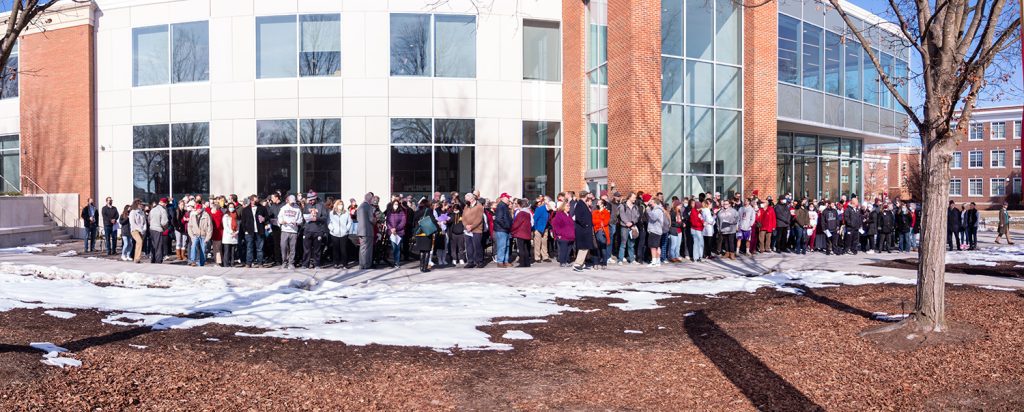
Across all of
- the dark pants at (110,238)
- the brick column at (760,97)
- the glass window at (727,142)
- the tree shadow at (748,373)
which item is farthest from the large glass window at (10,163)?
the tree shadow at (748,373)

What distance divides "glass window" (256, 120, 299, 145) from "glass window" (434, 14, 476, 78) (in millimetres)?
5259

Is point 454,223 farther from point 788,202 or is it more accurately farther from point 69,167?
point 69,167

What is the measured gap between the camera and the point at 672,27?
22344mm

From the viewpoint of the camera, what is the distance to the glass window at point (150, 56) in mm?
25109

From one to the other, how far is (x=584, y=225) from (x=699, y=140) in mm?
8968

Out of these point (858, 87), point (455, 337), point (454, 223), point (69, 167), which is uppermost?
point (858, 87)

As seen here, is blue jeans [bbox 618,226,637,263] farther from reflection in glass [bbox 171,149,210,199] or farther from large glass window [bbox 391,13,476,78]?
reflection in glass [bbox 171,149,210,199]

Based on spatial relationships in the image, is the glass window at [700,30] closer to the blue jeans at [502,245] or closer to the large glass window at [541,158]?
the large glass window at [541,158]

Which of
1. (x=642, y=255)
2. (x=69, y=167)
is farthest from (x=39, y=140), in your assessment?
(x=642, y=255)

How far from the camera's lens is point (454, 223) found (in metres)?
16.8

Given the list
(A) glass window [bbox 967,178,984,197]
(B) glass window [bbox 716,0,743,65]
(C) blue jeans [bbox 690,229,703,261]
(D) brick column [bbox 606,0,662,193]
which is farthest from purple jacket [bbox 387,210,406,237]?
(A) glass window [bbox 967,178,984,197]

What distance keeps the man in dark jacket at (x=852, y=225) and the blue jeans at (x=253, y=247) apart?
53.3 feet

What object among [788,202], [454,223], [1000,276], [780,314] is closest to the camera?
[780,314]

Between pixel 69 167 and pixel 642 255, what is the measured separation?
2201 centimetres
